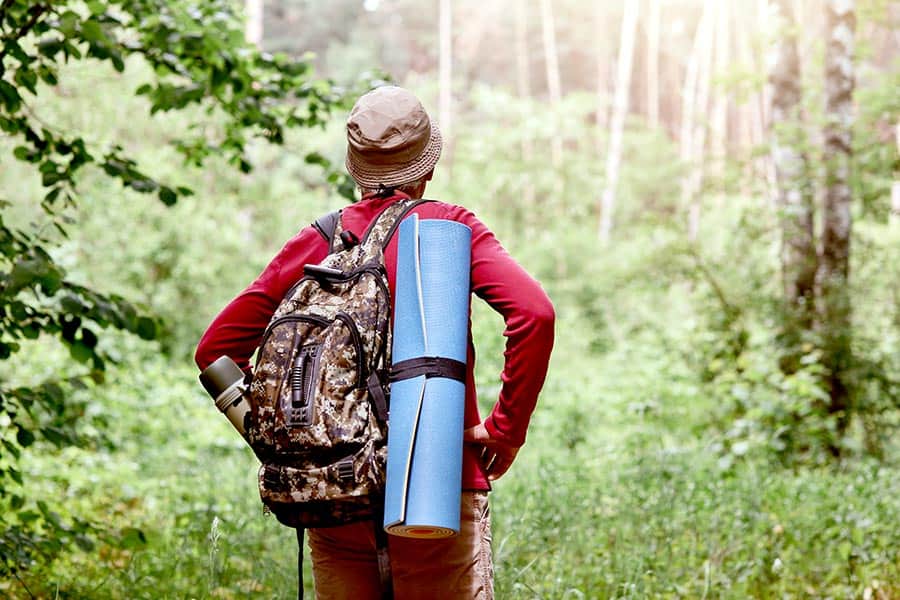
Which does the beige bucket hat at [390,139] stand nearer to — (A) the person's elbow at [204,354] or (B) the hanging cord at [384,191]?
(B) the hanging cord at [384,191]

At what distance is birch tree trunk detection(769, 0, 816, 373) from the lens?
342 inches

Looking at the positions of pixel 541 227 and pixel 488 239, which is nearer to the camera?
pixel 488 239

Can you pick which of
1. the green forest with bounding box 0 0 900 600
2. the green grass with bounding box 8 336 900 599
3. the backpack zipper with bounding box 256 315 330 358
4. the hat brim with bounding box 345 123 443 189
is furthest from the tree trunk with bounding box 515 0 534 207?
the backpack zipper with bounding box 256 315 330 358

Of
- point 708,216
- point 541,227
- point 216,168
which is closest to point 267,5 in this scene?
point 541,227

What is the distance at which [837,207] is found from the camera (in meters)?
8.66

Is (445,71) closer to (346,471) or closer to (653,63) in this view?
(653,63)

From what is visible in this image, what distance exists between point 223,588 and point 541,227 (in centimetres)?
2859

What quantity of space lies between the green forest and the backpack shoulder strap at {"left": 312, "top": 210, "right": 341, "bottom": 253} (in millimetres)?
909

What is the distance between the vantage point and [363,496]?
2.13 m

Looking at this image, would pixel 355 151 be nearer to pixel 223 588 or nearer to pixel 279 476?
pixel 279 476

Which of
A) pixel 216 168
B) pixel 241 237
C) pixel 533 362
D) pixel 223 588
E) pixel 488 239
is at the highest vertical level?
pixel 216 168

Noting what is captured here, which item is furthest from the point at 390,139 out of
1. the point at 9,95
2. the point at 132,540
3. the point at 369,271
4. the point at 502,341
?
the point at 502,341

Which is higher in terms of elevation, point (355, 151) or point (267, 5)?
point (267, 5)

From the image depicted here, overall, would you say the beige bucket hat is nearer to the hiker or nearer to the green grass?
the hiker
